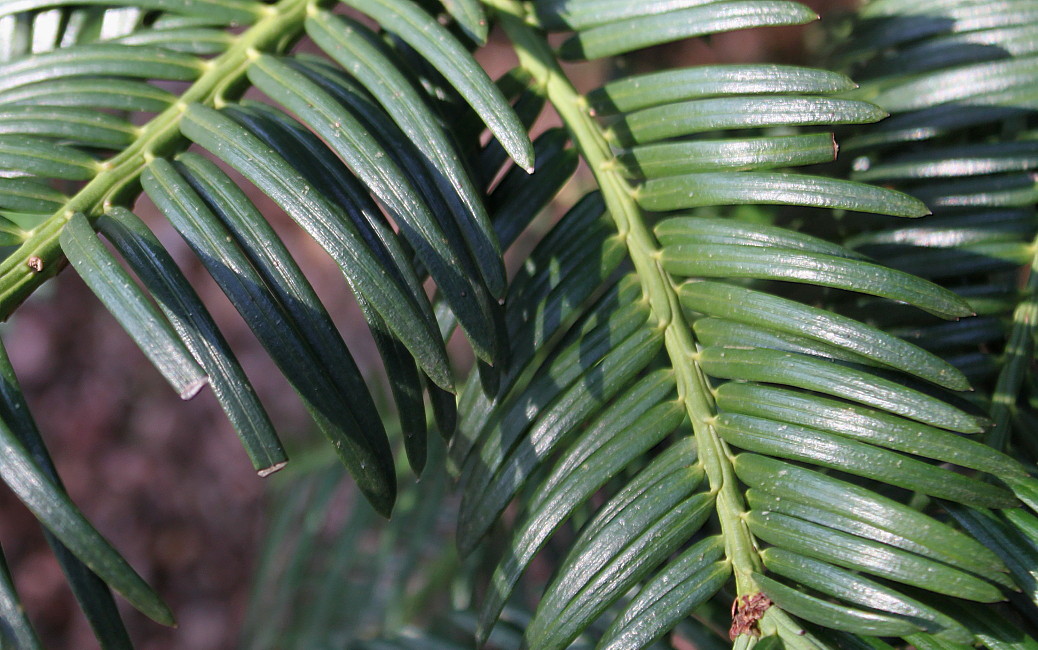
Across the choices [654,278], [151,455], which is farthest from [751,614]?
[151,455]

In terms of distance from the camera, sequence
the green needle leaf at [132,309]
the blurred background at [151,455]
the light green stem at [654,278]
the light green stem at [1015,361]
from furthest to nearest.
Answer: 1. the blurred background at [151,455]
2. the light green stem at [1015,361]
3. the light green stem at [654,278]
4. the green needle leaf at [132,309]

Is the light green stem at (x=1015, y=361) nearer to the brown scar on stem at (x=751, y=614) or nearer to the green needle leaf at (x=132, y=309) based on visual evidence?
the brown scar on stem at (x=751, y=614)

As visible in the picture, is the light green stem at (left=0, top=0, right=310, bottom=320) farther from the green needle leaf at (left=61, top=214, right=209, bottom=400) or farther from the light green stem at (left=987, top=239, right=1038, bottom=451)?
the light green stem at (left=987, top=239, right=1038, bottom=451)

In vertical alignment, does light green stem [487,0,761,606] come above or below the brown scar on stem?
above

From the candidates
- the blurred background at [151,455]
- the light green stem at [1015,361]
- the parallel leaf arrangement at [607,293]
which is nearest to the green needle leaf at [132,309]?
the parallel leaf arrangement at [607,293]

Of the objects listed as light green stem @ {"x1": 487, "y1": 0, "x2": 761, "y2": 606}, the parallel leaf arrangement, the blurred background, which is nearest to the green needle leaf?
the parallel leaf arrangement

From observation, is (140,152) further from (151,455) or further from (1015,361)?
(151,455)

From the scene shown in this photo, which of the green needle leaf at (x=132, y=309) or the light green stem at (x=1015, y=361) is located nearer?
the green needle leaf at (x=132, y=309)

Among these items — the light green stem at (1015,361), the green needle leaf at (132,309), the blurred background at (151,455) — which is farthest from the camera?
the blurred background at (151,455)
